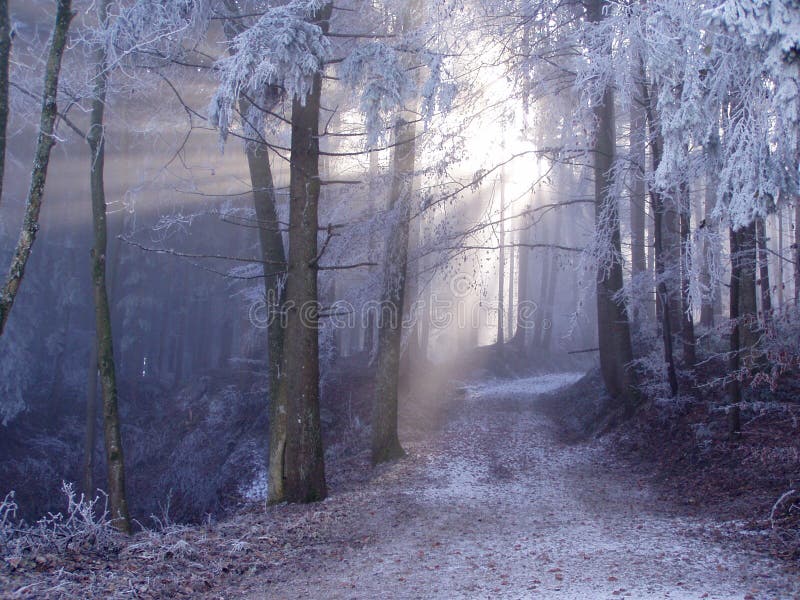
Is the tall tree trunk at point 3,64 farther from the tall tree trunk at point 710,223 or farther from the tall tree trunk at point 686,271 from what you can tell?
the tall tree trunk at point 686,271

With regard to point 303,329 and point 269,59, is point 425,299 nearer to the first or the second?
point 303,329

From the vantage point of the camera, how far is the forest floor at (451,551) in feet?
17.6

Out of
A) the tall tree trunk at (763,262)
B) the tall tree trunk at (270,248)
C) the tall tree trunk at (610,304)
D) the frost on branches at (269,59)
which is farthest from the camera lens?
the tall tree trunk at (610,304)

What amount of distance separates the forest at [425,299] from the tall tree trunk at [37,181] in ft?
0.12

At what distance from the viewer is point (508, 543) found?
6930 mm

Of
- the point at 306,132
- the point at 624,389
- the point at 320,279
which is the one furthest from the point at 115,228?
the point at 624,389

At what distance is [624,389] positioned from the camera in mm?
13680

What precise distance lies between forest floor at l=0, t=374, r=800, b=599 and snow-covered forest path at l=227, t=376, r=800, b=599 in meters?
0.02

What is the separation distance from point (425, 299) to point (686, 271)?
837 centimetres

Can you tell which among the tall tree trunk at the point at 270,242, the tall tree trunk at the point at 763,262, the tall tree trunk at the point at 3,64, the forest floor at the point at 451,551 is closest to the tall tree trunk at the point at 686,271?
the tall tree trunk at the point at 763,262

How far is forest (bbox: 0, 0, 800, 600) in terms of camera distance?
6.09m

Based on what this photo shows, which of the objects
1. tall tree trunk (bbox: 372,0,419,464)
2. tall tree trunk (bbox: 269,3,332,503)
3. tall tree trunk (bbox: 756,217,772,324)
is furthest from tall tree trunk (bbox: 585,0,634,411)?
tall tree trunk (bbox: 269,3,332,503)

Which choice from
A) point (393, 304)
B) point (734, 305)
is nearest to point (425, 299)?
point (393, 304)

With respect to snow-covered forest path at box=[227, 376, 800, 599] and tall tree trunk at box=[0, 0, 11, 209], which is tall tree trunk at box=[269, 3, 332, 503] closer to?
snow-covered forest path at box=[227, 376, 800, 599]
